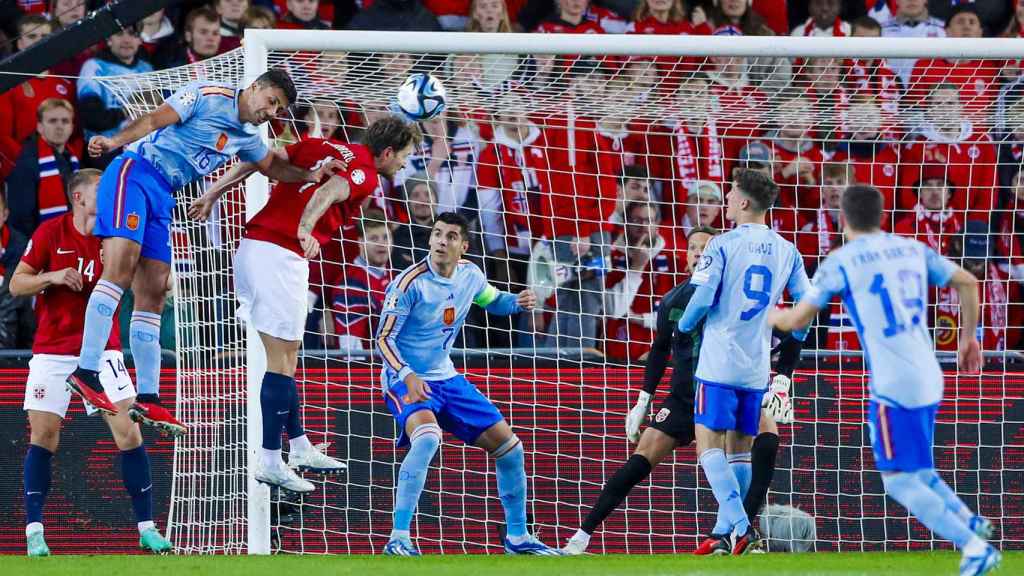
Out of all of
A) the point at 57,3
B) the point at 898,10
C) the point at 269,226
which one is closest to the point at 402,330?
the point at 269,226

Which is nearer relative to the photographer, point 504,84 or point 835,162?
point 504,84

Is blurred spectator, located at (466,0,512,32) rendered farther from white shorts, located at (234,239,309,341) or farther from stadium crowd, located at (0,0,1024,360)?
white shorts, located at (234,239,309,341)

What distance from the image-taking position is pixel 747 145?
10.8m

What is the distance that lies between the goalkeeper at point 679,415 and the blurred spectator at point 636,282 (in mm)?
1445

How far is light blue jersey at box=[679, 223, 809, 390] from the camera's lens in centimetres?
816

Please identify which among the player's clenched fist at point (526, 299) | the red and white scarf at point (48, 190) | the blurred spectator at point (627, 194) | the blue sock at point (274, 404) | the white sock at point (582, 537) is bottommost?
the white sock at point (582, 537)

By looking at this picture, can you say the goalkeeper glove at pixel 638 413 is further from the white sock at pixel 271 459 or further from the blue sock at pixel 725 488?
the white sock at pixel 271 459

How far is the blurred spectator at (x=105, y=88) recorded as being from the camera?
11.1 m

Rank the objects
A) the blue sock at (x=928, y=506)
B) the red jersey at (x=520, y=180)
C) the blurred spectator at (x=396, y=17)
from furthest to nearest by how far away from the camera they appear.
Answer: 1. the blurred spectator at (x=396, y=17)
2. the red jersey at (x=520, y=180)
3. the blue sock at (x=928, y=506)

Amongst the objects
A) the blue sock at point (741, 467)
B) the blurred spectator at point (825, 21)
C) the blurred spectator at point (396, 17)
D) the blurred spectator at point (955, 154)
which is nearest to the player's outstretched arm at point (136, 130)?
the blue sock at point (741, 467)

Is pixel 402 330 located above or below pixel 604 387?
above

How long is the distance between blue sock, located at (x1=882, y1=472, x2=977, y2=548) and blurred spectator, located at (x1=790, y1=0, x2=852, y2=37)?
669 centimetres

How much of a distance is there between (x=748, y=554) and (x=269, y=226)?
3.29 metres

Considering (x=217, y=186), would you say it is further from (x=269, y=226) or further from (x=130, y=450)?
(x=130, y=450)
